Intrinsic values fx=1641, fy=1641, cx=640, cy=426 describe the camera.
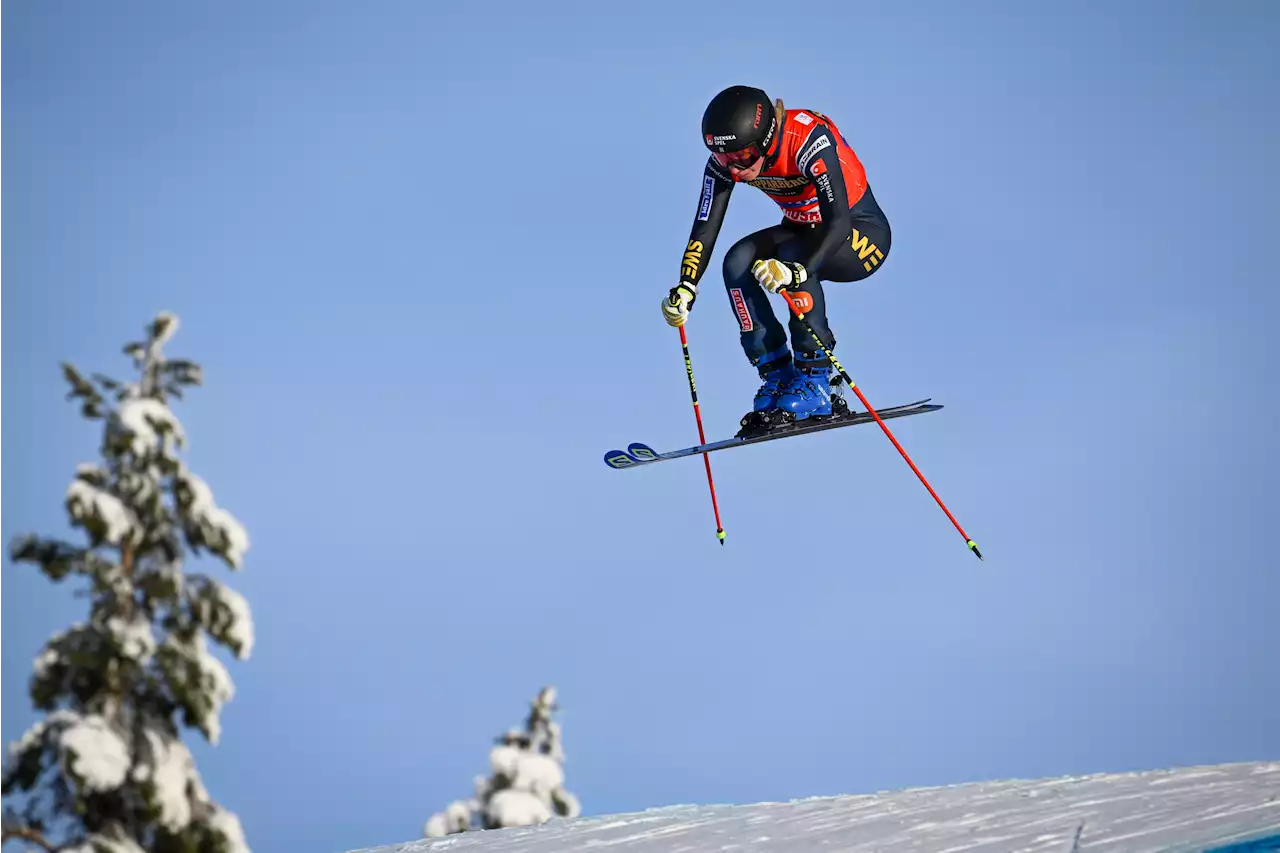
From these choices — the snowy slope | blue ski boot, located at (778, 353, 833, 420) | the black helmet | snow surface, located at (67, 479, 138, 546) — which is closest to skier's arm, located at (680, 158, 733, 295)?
the black helmet

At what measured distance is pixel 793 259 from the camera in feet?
35.8

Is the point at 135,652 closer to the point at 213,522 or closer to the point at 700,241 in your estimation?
the point at 213,522

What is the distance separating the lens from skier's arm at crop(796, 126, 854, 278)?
10580 mm

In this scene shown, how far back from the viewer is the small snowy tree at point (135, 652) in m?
8.21

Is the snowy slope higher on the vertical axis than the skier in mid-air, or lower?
lower

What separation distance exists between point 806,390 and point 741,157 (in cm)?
169

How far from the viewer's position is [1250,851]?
27.9 feet

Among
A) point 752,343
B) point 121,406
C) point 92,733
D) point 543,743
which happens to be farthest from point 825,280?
point 543,743

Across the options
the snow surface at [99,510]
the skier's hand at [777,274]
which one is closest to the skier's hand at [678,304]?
the skier's hand at [777,274]

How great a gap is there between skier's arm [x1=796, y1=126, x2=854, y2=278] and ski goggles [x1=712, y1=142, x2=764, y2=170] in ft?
0.96

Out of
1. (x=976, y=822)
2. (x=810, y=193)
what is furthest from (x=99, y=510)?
(x=976, y=822)

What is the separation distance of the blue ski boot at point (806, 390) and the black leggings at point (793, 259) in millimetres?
37

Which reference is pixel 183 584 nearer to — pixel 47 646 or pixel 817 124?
pixel 47 646

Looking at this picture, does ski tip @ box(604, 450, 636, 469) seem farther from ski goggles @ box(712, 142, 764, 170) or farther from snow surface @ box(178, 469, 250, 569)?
snow surface @ box(178, 469, 250, 569)
